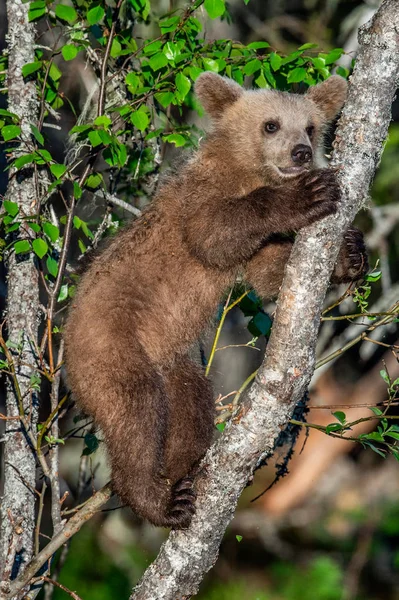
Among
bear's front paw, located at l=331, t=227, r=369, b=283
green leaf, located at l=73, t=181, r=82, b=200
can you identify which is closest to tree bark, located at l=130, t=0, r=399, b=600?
bear's front paw, located at l=331, t=227, r=369, b=283

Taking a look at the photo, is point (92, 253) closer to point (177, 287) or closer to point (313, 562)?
point (177, 287)

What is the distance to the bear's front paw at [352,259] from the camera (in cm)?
499

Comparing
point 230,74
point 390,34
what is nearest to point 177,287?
point 230,74

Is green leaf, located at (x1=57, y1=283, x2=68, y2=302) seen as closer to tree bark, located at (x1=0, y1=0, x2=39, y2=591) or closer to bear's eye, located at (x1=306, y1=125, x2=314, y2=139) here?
tree bark, located at (x1=0, y1=0, x2=39, y2=591)

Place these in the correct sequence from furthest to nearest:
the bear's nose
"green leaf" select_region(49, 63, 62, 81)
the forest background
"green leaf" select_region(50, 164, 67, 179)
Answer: "green leaf" select_region(49, 63, 62, 81)
the forest background
the bear's nose
"green leaf" select_region(50, 164, 67, 179)

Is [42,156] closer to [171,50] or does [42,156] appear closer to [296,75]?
[171,50]

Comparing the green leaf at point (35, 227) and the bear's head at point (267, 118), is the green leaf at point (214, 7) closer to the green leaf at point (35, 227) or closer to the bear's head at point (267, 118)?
the bear's head at point (267, 118)

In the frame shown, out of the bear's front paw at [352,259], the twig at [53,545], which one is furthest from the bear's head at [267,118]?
the twig at [53,545]

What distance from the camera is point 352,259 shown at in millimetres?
4988

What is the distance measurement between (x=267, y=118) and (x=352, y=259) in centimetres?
115

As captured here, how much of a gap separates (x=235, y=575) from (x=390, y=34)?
7.71 m

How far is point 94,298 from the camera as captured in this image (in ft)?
16.0

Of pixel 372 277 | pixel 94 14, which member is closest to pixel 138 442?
pixel 372 277

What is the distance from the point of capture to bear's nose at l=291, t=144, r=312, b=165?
4.95 metres
